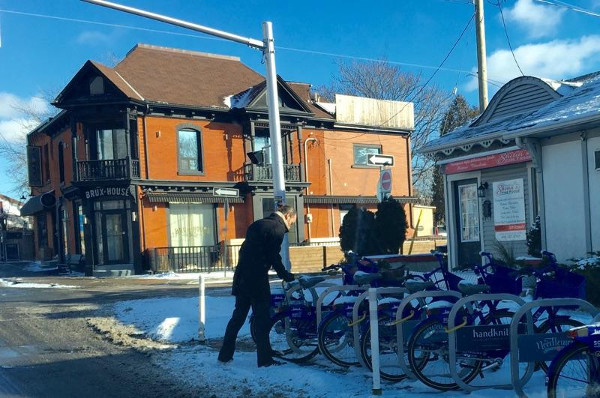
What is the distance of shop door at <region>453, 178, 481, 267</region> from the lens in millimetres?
16078

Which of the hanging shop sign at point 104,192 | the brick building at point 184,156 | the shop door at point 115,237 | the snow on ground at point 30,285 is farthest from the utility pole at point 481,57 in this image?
the shop door at point 115,237

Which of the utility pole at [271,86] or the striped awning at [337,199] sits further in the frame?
the striped awning at [337,199]

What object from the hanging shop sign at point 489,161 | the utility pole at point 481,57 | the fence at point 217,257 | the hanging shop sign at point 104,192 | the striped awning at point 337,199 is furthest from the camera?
the striped awning at point 337,199

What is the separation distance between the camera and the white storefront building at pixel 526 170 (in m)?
11.6

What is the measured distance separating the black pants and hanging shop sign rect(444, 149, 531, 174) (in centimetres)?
825

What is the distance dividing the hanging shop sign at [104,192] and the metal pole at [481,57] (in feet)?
47.1

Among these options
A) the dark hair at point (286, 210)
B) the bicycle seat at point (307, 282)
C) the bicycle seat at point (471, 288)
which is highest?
the dark hair at point (286, 210)

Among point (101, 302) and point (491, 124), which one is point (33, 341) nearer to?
point (101, 302)

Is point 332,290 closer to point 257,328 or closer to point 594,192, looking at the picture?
point 257,328

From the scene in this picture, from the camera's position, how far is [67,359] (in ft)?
28.2

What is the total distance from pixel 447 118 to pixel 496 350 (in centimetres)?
4454

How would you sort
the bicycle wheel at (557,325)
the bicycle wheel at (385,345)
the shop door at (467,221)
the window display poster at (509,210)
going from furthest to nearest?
the shop door at (467,221), the window display poster at (509,210), the bicycle wheel at (385,345), the bicycle wheel at (557,325)

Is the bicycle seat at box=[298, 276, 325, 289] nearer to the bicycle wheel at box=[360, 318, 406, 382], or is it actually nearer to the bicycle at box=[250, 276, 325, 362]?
the bicycle at box=[250, 276, 325, 362]

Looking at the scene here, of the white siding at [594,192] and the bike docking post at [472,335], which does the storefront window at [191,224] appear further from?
the bike docking post at [472,335]
